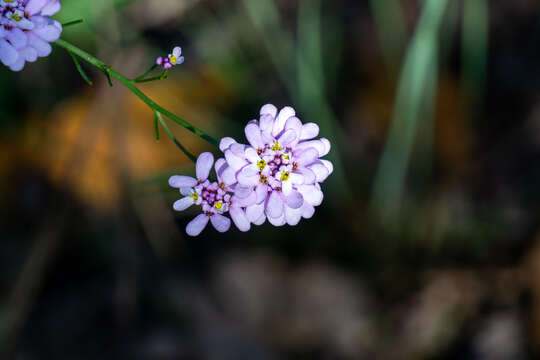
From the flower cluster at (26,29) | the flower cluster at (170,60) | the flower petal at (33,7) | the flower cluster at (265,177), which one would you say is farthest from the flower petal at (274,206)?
the flower petal at (33,7)

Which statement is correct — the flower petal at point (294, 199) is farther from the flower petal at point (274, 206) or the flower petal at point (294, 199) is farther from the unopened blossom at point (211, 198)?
the unopened blossom at point (211, 198)

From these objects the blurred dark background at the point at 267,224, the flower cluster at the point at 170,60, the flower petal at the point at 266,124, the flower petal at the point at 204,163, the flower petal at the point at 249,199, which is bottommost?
the flower petal at the point at 249,199

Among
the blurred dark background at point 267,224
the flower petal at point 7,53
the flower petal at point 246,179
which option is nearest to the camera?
the flower petal at point 7,53

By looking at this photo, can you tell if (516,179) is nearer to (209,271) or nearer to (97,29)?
(209,271)

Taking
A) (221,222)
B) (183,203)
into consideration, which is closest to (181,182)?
(183,203)

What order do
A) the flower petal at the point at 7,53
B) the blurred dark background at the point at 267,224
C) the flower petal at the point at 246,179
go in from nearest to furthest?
the flower petal at the point at 7,53 < the flower petal at the point at 246,179 < the blurred dark background at the point at 267,224

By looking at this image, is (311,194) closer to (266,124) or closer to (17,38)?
(266,124)

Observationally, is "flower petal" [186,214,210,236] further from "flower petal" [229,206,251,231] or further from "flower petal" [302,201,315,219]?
"flower petal" [302,201,315,219]
